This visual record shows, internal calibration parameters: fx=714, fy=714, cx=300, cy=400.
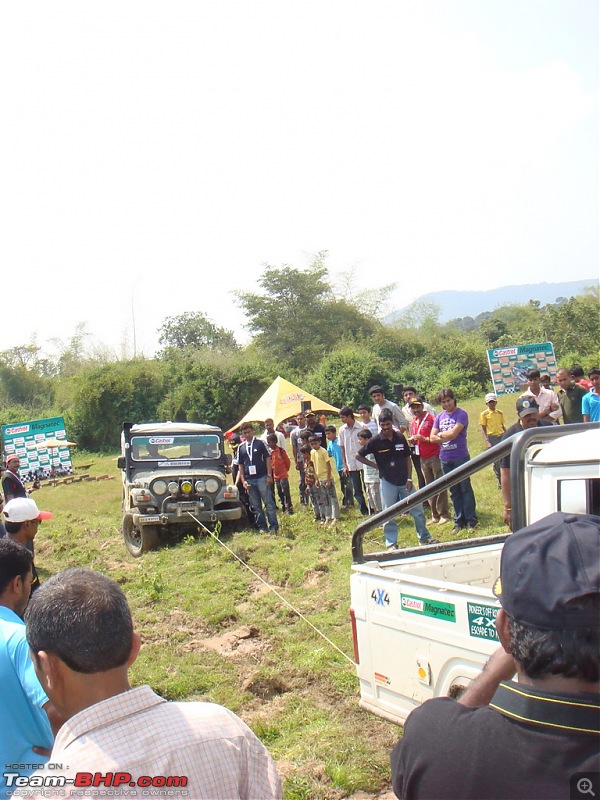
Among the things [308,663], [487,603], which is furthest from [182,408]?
[487,603]

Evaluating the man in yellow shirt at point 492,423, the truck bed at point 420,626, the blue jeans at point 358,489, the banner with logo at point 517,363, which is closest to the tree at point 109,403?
the banner with logo at point 517,363

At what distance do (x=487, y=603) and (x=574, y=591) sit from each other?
64.7 inches

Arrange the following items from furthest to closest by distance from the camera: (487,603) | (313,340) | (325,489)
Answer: (313,340) → (325,489) → (487,603)

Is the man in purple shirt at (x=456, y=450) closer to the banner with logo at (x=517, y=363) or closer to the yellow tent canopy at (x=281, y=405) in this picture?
the yellow tent canopy at (x=281, y=405)

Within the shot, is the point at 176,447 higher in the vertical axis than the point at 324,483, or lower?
higher

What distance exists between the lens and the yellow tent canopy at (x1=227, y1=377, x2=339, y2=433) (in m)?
19.3

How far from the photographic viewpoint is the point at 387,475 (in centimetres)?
848

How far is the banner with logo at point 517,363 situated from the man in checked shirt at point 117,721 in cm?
1924

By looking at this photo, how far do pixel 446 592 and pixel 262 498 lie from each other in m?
7.85

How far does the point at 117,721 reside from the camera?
1.69 metres

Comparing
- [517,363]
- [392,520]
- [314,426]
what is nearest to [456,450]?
[392,520]

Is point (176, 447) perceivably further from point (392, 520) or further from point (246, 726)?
point (246, 726)

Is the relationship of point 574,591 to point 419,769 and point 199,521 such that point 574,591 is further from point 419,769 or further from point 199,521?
point 199,521

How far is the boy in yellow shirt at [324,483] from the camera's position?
34.1ft
